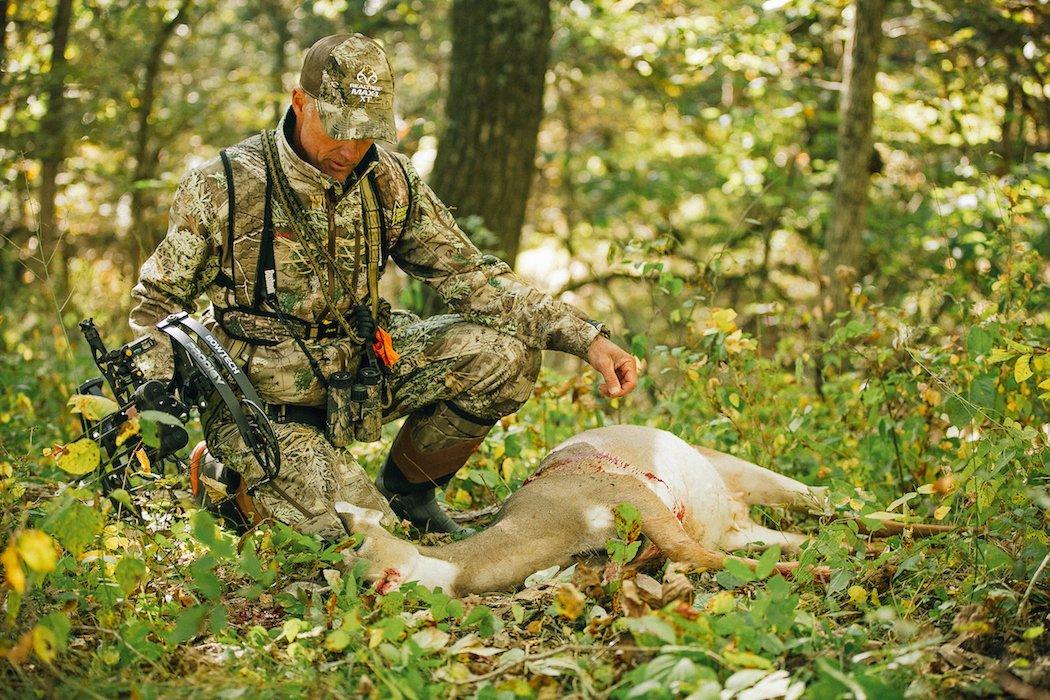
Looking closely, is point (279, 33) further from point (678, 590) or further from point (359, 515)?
point (678, 590)

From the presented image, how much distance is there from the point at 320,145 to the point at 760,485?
2108 millimetres

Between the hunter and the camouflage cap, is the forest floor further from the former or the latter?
the camouflage cap

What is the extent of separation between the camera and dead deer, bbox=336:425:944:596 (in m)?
3.00

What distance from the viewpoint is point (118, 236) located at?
33.6ft

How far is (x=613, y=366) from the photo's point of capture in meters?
3.62

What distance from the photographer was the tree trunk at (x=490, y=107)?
606 centimetres

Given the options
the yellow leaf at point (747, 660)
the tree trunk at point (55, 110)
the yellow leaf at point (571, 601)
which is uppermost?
the tree trunk at point (55, 110)

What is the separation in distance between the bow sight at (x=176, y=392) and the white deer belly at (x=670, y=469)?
1.01 metres

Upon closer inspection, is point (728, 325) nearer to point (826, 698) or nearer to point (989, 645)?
point (989, 645)

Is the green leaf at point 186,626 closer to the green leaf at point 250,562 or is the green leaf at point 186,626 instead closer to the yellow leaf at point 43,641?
the green leaf at point 250,562

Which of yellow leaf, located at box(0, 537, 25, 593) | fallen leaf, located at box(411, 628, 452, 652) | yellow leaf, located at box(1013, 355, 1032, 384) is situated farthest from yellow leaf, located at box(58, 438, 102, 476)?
yellow leaf, located at box(1013, 355, 1032, 384)

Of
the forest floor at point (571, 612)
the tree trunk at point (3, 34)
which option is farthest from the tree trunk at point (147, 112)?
the forest floor at point (571, 612)

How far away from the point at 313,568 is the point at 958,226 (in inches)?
196

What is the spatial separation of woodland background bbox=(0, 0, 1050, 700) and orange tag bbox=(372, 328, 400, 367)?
61cm
